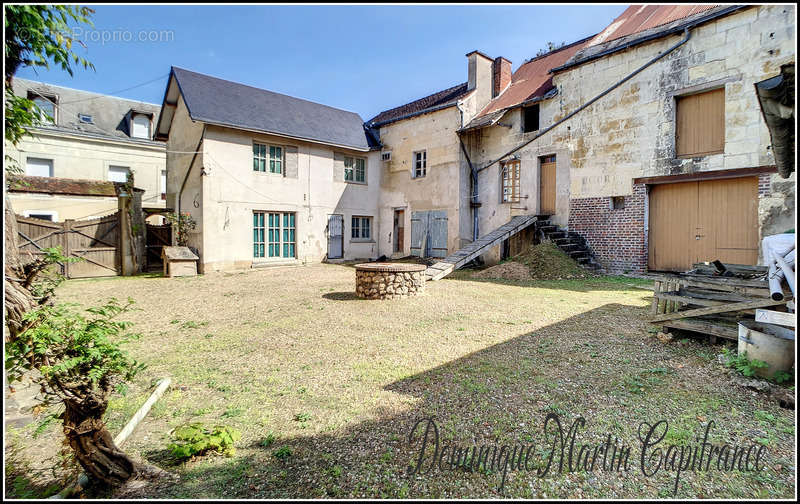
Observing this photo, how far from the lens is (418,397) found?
12.2 ft

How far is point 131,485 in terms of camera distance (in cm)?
246

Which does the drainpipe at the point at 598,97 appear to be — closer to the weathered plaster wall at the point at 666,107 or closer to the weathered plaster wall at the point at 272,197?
the weathered plaster wall at the point at 666,107

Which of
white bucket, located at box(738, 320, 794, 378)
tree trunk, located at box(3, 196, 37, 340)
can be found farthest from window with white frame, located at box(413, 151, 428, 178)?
tree trunk, located at box(3, 196, 37, 340)

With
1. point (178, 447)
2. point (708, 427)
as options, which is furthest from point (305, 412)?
point (708, 427)

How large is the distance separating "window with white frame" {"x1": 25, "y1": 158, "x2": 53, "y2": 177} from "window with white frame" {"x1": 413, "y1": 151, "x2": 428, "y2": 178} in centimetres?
1879

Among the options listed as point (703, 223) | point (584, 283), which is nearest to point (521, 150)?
point (584, 283)

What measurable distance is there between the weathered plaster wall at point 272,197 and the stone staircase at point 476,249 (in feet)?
20.8

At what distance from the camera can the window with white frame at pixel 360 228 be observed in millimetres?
17750

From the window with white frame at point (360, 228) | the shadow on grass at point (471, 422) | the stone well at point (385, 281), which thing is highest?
the window with white frame at point (360, 228)

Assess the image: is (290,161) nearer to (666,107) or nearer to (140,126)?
(666,107)

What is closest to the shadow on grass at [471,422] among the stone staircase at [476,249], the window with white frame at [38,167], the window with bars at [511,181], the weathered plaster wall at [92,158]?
the stone staircase at [476,249]

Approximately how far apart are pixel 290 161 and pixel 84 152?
13437 mm

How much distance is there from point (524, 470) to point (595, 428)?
2.82 ft

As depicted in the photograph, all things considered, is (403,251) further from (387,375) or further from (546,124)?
(387,375)
